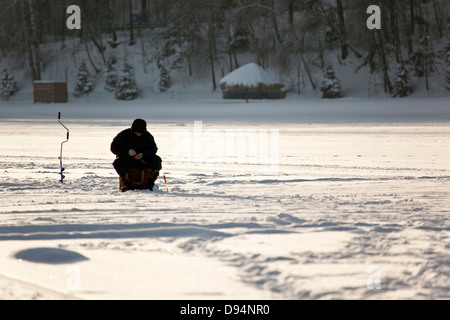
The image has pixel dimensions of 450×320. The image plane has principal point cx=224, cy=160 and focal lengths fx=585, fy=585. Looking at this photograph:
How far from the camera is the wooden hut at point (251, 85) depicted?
109 feet

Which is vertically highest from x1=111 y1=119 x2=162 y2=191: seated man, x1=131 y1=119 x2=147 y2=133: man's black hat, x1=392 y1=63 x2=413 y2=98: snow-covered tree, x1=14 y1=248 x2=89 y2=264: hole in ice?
x1=392 y1=63 x2=413 y2=98: snow-covered tree

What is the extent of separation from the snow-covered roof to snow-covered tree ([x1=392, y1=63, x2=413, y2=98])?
270 inches

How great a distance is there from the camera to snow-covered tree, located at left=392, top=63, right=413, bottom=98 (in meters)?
31.8

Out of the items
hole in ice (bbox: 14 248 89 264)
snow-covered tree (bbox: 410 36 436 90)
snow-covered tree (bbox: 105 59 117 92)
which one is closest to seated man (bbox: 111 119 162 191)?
hole in ice (bbox: 14 248 89 264)

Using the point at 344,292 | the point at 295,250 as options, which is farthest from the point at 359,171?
the point at 344,292

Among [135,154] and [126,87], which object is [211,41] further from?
[135,154]

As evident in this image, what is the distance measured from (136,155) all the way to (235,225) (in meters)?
2.14

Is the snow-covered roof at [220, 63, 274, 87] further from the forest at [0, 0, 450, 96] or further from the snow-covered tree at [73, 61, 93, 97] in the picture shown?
the snow-covered tree at [73, 61, 93, 97]

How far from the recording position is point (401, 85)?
31.8 meters

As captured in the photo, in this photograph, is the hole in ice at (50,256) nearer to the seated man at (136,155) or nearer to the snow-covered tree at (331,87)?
the seated man at (136,155)

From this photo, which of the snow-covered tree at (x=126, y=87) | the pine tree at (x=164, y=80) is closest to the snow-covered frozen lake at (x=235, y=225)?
the snow-covered tree at (x=126, y=87)

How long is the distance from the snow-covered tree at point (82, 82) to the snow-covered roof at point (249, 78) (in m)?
12.1

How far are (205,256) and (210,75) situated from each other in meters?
36.8
